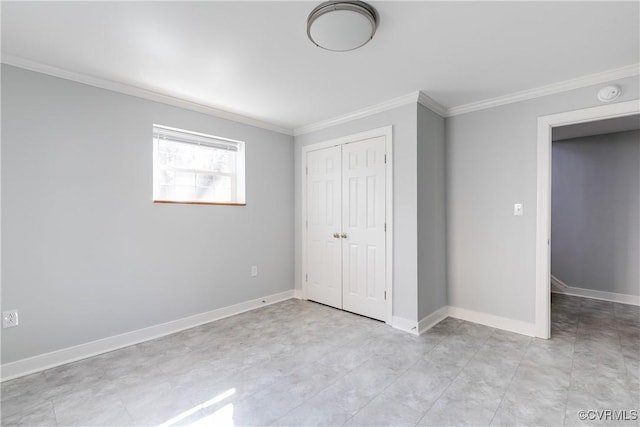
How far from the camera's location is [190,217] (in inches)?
127

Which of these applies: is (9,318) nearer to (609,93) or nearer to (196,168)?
(196,168)

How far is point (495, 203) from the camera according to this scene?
3.16 m

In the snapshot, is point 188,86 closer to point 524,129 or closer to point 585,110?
point 524,129

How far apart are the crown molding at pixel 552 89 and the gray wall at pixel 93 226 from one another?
268 cm

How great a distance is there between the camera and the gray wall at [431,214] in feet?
10.0

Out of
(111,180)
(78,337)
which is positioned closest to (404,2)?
(111,180)

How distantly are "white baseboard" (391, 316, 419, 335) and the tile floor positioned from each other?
91mm

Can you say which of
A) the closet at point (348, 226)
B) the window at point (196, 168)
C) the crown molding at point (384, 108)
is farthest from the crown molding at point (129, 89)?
the closet at point (348, 226)

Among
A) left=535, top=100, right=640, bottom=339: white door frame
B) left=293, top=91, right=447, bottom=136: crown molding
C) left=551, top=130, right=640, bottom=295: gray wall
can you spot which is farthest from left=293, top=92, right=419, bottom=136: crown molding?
left=551, top=130, right=640, bottom=295: gray wall

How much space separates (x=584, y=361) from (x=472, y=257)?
1.24m

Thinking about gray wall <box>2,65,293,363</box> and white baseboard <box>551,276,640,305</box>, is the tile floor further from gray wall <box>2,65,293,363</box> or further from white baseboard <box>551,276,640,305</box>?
white baseboard <box>551,276,640,305</box>

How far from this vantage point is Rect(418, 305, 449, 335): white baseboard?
3016 mm

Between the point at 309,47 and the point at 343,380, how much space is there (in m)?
2.38

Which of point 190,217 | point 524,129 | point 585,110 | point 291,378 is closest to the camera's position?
point 291,378
